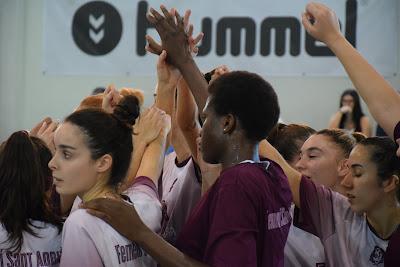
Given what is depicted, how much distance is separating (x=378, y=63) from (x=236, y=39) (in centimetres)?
139

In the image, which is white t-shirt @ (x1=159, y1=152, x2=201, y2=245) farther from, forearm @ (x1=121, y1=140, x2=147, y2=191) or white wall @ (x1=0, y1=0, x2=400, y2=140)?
white wall @ (x1=0, y1=0, x2=400, y2=140)

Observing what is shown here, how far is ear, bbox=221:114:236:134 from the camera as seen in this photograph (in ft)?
5.67

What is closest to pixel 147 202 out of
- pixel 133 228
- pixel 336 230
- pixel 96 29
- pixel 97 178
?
pixel 97 178

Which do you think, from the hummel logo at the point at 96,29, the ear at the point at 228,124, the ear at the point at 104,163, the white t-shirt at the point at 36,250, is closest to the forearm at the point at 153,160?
the ear at the point at 104,163

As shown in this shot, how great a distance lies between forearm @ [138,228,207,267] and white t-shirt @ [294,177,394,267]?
2.31ft

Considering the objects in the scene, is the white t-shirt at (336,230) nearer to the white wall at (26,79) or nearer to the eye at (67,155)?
the eye at (67,155)

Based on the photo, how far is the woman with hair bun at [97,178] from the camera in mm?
1691

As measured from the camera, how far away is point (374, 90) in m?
1.96

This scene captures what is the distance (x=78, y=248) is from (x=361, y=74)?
0.96 meters

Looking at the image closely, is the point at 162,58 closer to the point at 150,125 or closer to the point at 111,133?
the point at 150,125

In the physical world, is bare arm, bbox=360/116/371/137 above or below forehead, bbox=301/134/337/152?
below

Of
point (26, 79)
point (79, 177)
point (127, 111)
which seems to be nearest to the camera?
point (79, 177)

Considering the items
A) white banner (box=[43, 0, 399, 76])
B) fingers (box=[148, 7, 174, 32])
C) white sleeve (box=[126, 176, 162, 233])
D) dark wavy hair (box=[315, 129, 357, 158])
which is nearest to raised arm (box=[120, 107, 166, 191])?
white sleeve (box=[126, 176, 162, 233])

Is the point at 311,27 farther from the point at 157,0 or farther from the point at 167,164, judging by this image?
the point at 157,0
